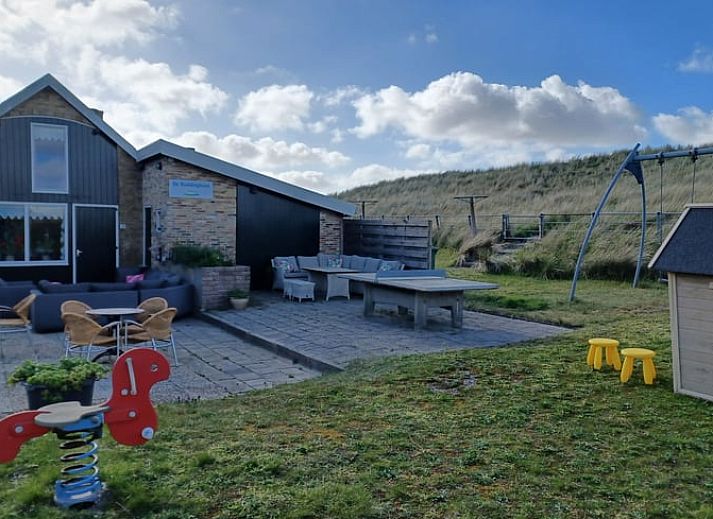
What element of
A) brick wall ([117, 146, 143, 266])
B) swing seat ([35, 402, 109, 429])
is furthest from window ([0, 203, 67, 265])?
swing seat ([35, 402, 109, 429])

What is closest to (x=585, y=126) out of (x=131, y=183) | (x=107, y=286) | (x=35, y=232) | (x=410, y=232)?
(x=410, y=232)

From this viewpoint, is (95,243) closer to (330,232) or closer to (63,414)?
(330,232)

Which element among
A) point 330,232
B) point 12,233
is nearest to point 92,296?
point 12,233

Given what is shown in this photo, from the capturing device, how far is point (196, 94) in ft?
39.1

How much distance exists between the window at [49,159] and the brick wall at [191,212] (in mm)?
2056

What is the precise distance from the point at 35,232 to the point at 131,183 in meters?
2.49

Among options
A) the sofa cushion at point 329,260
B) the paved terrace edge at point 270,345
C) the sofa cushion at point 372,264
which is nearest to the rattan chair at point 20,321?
the paved terrace edge at point 270,345

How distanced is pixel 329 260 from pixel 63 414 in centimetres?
1104

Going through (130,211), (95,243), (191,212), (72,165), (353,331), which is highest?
(72,165)

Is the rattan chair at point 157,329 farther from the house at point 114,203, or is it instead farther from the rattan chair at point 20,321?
the house at point 114,203

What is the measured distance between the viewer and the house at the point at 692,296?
195 inches

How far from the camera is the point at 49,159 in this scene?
44.1ft

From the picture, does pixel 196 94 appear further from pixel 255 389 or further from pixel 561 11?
pixel 255 389

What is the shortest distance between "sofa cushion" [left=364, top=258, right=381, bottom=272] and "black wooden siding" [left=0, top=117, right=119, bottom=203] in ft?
21.1
